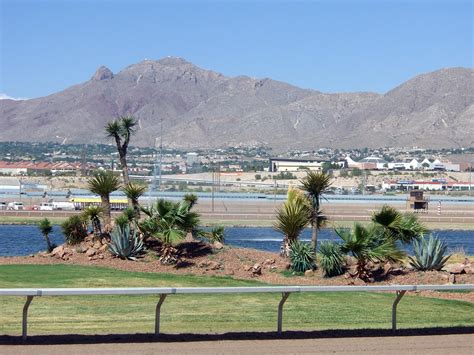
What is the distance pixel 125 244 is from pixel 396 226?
6.71 metres

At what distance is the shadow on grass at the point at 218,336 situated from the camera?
1439 cm

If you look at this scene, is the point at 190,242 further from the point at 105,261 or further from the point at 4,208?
the point at 4,208

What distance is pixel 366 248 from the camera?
80.4 ft

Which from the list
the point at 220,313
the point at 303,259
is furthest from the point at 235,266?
the point at 220,313

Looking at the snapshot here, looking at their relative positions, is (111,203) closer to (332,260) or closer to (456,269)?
(332,260)

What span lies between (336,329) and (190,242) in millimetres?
11964

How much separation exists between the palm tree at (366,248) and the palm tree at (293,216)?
230 centimetres

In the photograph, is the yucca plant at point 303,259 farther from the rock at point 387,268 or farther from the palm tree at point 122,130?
the palm tree at point 122,130

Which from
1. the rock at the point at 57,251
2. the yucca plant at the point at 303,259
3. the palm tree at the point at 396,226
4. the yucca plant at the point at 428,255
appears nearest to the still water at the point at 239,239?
the rock at the point at 57,251

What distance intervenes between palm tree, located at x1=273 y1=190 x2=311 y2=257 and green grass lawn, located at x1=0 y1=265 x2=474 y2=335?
5497mm

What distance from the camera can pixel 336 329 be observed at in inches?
632

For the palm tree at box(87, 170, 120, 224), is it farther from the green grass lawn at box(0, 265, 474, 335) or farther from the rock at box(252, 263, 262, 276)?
the green grass lawn at box(0, 265, 474, 335)

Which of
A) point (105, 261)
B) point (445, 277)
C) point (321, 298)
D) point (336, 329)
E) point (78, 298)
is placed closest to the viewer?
point (336, 329)

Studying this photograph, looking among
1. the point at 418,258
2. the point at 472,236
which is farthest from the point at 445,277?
the point at 472,236
